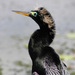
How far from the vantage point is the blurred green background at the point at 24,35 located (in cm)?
672

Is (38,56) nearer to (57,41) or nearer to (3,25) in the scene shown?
(57,41)

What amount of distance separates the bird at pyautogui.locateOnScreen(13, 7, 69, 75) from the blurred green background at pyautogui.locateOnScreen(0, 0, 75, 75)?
1.63 m

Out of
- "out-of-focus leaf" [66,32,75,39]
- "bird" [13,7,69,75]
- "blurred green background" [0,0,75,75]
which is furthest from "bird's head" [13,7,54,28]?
"out-of-focus leaf" [66,32,75,39]

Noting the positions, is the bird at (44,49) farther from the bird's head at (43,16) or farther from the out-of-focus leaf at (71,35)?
the out-of-focus leaf at (71,35)

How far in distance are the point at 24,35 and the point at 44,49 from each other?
412cm

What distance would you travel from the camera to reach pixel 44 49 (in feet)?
13.3

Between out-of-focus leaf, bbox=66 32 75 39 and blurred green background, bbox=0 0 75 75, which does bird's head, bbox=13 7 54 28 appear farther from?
out-of-focus leaf, bbox=66 32 75 39

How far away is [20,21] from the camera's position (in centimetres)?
888

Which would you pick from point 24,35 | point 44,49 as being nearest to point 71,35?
point 24,35

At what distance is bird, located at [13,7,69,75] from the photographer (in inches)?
157

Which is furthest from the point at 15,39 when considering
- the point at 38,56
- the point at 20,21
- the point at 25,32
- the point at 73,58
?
the point at 38,56

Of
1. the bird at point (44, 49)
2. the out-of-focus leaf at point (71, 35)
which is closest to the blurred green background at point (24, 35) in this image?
the out-of-focus leaf at point (71, 35)

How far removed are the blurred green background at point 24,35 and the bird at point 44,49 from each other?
1626mm

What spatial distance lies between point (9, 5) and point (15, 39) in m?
2.05
